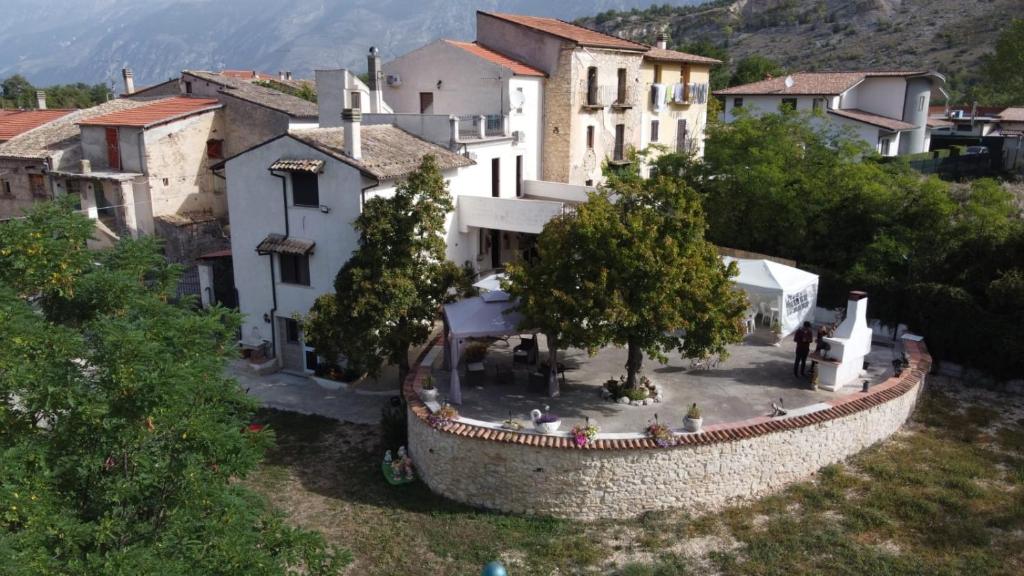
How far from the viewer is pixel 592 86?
35.4 metres

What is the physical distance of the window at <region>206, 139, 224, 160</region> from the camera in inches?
1494

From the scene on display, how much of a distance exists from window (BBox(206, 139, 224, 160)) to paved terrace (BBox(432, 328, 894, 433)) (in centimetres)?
2227

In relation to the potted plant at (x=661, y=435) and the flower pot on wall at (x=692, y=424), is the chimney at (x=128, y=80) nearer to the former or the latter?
the potted plant at (x=661, y=435)

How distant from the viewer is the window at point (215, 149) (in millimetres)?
37941

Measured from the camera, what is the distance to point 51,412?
1080 cm

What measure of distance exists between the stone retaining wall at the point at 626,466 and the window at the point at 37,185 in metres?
30.8

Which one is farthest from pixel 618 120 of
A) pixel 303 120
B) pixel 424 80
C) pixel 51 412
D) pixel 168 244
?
pixel 51 412

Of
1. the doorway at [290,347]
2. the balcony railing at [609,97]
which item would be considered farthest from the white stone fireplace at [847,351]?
the balcony railing at [609,97]

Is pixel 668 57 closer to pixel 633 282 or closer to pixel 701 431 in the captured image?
pixel 633 282

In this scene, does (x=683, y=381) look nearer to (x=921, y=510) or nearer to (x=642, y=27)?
(x=921, y=510)

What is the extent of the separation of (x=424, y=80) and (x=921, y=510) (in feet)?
91.3

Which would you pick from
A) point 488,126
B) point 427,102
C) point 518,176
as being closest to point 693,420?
point 518,176

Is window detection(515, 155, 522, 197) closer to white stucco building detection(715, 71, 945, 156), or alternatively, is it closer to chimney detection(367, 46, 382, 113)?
chimney detection(367, 46, 382, 113)

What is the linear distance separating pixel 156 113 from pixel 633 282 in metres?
30.3
